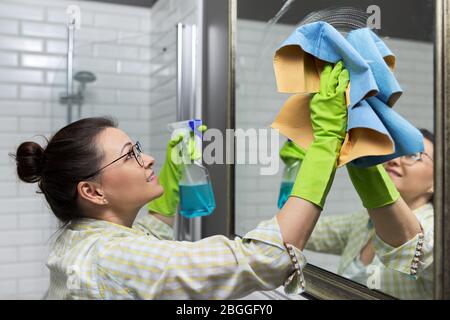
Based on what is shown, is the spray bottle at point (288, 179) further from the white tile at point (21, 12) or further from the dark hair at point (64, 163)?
the white tile at point (21, 12)

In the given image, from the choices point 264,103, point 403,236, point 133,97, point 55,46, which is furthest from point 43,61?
point 403,236

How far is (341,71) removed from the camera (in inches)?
28.2

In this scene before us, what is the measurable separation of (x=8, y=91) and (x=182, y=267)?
5.21 feet

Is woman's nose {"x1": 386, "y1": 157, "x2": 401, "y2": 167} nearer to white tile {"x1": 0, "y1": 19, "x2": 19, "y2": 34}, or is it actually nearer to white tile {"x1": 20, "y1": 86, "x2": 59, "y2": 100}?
white tile {"x1": 20, "y1": 86, "x2": 59, "y2": 100}

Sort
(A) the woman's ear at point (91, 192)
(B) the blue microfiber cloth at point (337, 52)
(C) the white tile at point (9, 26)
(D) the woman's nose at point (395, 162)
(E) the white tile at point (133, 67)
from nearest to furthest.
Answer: (B) the blue microfiber cloth at point (337, 52) < (D) the woman's nose at point (395, 162) < (A) the woman's ear at point (91, 192) < (C) the white tile at point (9, 26) < (E) the white tile at point (133, 67)

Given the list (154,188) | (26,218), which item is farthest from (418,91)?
(26,218)

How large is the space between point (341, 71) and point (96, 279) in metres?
0.56

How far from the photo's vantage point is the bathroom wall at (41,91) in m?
1.99

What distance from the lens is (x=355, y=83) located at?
0.68 m

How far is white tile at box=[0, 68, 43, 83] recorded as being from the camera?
6.51 feet

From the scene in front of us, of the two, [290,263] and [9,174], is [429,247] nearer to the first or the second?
[290,263]

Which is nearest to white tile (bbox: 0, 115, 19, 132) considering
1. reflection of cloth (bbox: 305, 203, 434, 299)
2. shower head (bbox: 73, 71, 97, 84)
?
shower head (bbox: 73, 71, 97, 84)

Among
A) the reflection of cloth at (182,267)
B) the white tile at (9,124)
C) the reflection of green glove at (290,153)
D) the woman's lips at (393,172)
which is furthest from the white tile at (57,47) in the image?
the woman's lips at (393,172)
